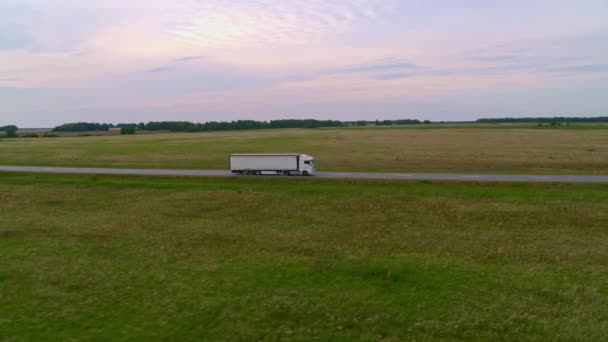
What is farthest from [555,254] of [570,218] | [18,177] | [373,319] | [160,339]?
[18,177]

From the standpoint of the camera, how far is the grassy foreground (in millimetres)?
12273

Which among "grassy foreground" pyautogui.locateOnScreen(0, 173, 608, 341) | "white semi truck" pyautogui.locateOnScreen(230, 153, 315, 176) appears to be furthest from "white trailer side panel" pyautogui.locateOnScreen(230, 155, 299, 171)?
"grassy foreground" pyautogui.locateOnScreen(0, 173, 608, 341)

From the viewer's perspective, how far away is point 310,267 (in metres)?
17.4

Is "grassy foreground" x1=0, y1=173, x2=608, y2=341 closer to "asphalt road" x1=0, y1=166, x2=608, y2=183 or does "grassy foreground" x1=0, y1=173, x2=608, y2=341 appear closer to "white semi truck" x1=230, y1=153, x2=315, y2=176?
"asphalt road" x1=0, y1=166, x2=608, y2=183

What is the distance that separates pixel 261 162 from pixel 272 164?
1.17m

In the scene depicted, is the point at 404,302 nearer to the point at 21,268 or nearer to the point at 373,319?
the point at 373,319

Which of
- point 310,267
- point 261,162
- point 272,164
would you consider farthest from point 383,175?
point 310,267

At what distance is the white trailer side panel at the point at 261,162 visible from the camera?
44094 millimetres

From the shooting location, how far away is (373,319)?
12516 millimetres

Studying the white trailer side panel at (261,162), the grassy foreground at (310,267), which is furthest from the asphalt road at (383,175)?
the grassy foreground at (310,267)

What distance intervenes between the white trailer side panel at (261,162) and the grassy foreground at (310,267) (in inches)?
443

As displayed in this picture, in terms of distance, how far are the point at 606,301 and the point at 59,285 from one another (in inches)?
734

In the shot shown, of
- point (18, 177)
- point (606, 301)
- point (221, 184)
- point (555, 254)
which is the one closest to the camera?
point (606, 301)

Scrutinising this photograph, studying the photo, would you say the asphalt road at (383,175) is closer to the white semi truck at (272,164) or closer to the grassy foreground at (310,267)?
the white semi truck at (272,164)
